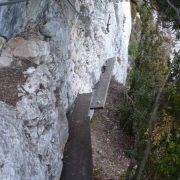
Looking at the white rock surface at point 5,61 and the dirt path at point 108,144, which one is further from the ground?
the white rock surface at point 5,61

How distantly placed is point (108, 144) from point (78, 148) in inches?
107

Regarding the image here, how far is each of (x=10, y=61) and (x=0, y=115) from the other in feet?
5.88

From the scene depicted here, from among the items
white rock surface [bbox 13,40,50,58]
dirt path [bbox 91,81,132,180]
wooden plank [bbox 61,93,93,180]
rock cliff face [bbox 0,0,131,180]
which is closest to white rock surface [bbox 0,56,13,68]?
rock cliff face [bbox 0,0,131,180]

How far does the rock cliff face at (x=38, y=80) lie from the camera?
24.5ft

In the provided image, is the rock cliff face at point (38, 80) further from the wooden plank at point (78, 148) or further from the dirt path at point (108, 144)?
the dirt path at point (108, 144)

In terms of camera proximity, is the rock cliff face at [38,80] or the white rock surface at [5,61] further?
the white rock surface at [5,61]

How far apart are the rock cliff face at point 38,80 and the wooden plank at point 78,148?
327mm

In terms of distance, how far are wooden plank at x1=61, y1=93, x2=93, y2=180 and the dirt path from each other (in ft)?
3.38

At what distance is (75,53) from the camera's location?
11.6m

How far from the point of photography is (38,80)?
8.70 metres

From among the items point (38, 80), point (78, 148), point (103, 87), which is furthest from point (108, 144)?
point (38, 80)

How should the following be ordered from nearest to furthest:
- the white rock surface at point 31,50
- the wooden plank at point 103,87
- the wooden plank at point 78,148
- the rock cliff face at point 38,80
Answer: the rock cliff face at point 38,80 → the white rock surface at point 31,50 → the wooden plank at point 78,148 → the wooden plank at point 103,87

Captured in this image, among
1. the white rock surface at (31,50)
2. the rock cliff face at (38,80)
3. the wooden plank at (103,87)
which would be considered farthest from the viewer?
the wooden plank at (103,87)

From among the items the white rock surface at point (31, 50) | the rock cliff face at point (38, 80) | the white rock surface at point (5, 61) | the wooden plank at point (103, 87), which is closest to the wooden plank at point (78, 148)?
the rock cliff face at point (38, 80)
